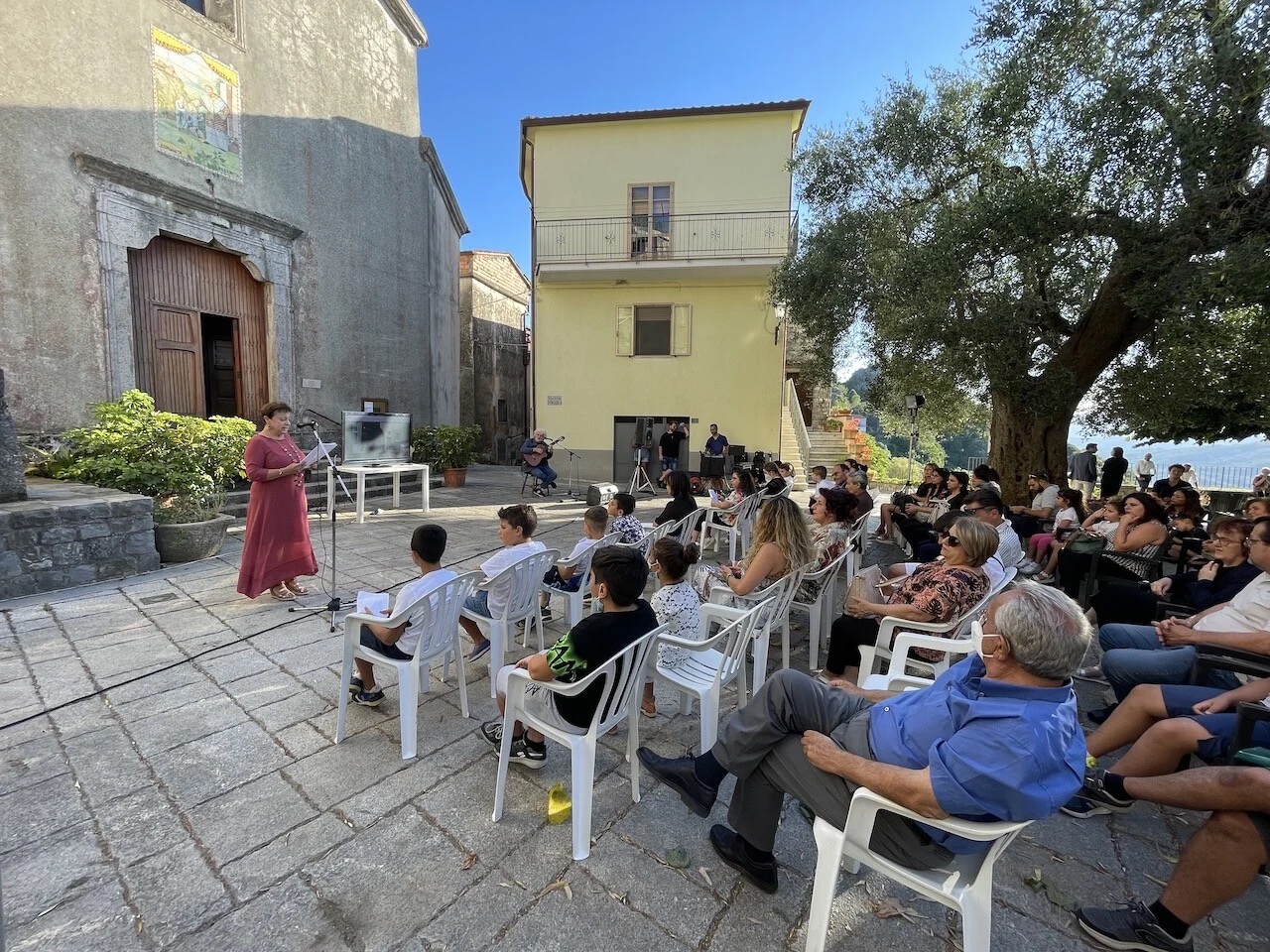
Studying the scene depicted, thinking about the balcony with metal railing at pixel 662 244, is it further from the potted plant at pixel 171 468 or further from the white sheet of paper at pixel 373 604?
the white sheet of paper at pixel 373 604

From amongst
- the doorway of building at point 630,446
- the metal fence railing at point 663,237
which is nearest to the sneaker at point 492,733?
the doorway of building at point 630,446

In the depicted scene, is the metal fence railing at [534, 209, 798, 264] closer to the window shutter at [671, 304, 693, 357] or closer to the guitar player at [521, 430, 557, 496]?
the window shutter at [671, 304, 693, 357]

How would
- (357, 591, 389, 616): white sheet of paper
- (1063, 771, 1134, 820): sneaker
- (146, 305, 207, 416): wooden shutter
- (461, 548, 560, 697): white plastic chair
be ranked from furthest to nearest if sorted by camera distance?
(146, 305, 207, 416): wooden shutter
(461, 548, 560, 697): white plastic chair
(357, 591, 389, 616): white sheet of paper
(1063, 771, 1134, 820): sneaker

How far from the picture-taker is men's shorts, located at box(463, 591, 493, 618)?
3.14 metres

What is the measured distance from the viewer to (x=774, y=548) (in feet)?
10.1

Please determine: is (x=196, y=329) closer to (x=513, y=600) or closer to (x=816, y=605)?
(x=513, y=600)

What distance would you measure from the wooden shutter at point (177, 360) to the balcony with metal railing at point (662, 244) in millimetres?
6880

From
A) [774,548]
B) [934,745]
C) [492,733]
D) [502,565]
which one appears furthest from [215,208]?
[934,745]

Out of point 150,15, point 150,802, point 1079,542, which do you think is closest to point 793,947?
point 150,802

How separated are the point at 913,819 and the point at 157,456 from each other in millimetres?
7113

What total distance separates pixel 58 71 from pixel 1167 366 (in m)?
14.6

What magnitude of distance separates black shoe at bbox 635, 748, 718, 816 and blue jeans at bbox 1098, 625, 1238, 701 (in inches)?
79.7

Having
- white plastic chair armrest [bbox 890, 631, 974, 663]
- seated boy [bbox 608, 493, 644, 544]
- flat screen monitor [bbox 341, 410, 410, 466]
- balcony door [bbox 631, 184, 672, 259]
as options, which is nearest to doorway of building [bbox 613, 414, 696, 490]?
balcony door [bbox 631, 184, 672, 259]

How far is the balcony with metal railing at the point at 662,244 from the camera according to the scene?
12.6m
